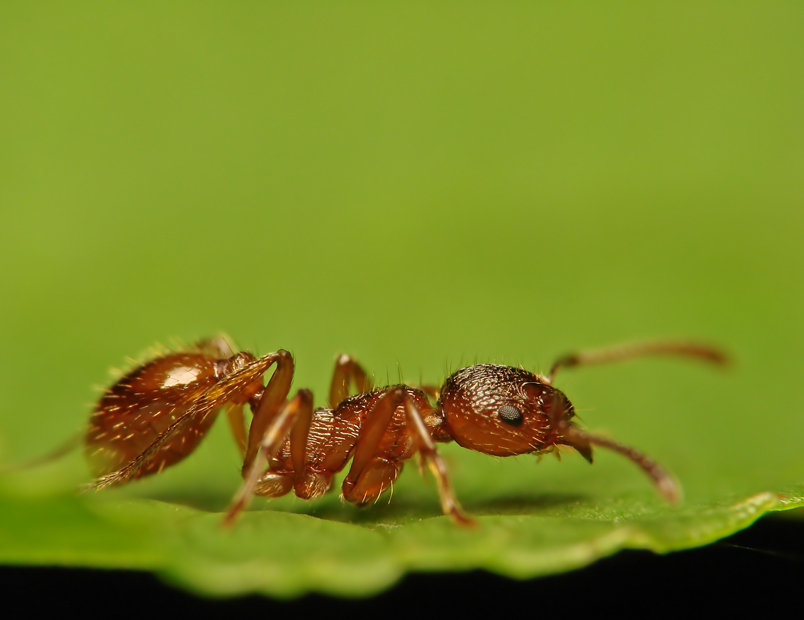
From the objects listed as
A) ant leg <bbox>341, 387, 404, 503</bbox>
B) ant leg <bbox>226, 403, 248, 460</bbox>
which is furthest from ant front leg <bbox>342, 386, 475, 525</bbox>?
ant leg <bbox>226, 403, 248, 460</bbox>

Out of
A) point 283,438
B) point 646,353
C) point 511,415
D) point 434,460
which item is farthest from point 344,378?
point 646,353

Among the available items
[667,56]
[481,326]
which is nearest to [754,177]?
[667,56]

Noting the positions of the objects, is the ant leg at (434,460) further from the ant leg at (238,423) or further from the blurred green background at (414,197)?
the blurred green background at (414,197)

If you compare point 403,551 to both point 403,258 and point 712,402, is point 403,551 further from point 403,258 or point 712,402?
point 403,258

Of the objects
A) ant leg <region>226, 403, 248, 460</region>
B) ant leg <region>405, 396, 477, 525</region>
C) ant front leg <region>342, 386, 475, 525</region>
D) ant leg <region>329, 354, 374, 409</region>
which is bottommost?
ant leg <region>405, 396, 477, 525</region>

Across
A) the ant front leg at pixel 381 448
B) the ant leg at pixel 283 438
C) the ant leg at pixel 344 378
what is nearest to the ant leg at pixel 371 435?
the ant front leg at pixel 381 448

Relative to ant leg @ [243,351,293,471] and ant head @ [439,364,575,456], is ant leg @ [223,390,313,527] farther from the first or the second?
ant head @ [439,364,575,456]
